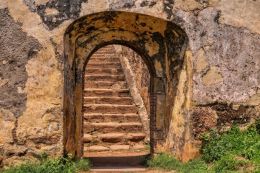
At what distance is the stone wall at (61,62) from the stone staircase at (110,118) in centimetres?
293

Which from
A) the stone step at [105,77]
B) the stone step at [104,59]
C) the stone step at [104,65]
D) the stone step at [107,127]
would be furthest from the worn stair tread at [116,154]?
the stone step at [104,59]

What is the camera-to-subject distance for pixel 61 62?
22.2 ft

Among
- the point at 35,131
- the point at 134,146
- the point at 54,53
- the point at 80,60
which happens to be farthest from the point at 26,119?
the point at 134,146

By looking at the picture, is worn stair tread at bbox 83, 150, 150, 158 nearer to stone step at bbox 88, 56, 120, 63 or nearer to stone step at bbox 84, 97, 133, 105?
stone step at bbox 84, 97, 133, 105

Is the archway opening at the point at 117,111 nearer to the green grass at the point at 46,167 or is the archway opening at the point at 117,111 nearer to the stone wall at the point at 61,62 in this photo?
the green grass at the point at 46,167

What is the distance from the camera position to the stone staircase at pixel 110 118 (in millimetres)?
10141

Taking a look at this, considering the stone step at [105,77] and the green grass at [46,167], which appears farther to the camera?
the stone step at [105,77]

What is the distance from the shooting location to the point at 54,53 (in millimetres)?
6738

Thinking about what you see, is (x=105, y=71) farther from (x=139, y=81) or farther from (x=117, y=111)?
(x=117, y=111)

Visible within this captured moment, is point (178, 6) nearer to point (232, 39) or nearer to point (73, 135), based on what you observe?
point (232, 39)

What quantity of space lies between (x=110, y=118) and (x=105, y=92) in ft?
3.66

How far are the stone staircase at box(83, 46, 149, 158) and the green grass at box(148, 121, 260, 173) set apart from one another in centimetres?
282

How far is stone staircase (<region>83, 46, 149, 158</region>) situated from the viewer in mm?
10141

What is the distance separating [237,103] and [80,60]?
281 cm
